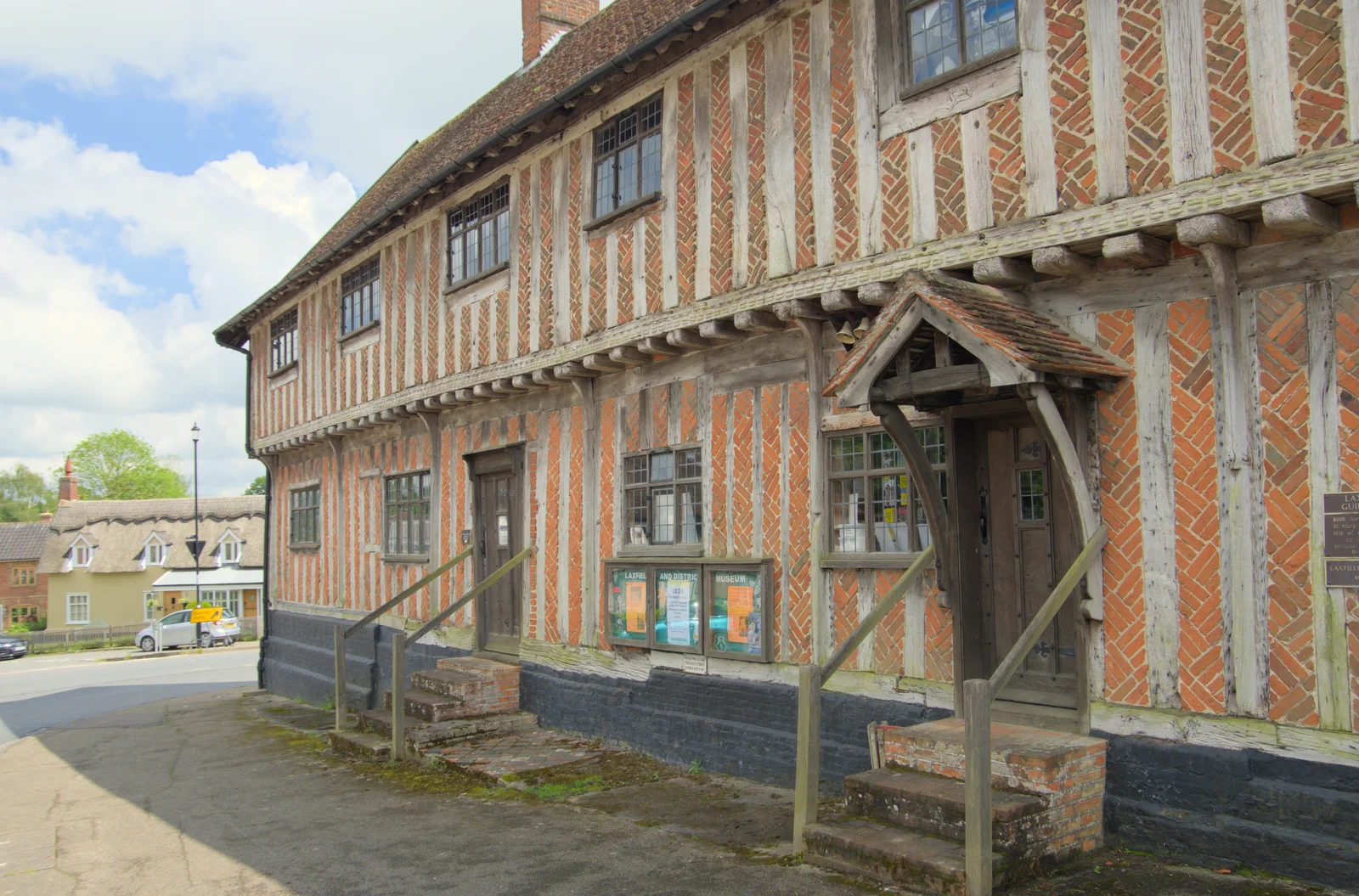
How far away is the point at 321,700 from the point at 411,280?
286 inches

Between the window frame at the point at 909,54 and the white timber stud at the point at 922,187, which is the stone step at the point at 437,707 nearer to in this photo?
the white timber stud at the point at 922,187

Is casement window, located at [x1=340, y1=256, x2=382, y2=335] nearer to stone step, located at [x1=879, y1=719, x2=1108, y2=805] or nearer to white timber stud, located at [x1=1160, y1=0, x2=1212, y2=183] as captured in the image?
stone step, located at [x1=879, y1=719, x2=1108, y2=805]

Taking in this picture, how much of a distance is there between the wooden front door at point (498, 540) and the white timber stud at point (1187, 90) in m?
7.81

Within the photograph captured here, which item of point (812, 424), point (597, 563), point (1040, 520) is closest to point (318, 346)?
Answer: point (597, 563)

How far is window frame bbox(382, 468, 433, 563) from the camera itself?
1364cm

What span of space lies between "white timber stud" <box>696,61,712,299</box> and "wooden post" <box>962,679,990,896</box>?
4430 mm

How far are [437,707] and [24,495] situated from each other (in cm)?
9523

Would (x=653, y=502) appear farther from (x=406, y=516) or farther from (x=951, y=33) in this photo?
(x=406, y=516)

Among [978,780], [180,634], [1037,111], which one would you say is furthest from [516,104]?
[180,634]

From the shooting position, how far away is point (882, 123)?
23.6ft

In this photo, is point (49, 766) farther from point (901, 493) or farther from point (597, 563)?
point (901, 493)

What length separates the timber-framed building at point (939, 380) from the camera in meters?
5.28

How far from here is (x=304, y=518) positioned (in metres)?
17.9

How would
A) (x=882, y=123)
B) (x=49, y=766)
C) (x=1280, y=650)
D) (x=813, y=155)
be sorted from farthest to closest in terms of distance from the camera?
(x=49, y=766)
(x=813, y=155)
(x=882, y=123)
(x=1280, y=650)
